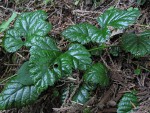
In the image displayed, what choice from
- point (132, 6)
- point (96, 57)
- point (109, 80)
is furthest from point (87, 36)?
point (132, 6)

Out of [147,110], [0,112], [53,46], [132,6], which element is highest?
[132,6]

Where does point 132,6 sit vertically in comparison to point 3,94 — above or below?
above

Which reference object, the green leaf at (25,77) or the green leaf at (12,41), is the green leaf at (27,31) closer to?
the green leaf at (12,41)

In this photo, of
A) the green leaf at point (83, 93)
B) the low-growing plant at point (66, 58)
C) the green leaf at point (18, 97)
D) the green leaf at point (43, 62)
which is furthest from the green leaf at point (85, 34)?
the green leaf at point (18, 97)

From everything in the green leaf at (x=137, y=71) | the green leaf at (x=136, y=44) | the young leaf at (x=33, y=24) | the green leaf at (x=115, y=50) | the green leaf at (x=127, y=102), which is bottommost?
the green leaf at (x=127, y=102)

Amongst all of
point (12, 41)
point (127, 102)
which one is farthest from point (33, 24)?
point (127, 102)

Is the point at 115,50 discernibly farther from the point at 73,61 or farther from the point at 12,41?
the point at 12,41

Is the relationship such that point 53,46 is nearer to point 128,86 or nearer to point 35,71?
point 35,71
